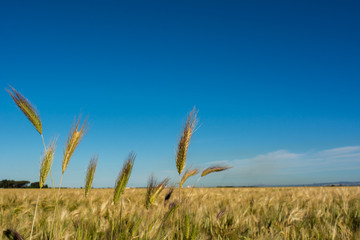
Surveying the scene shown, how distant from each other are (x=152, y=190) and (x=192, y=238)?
0.47 meters

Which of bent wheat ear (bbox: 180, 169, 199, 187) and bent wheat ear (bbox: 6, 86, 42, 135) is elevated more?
bent wheat ear (bbox: 6, 86, 42, 135)

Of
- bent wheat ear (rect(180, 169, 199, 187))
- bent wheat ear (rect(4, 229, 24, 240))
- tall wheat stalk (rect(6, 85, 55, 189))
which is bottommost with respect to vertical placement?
bent wheat ear (rect(4, 229, 24, 240))

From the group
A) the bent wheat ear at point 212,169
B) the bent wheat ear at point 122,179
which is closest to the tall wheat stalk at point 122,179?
the bent wheat ear at point 122,179

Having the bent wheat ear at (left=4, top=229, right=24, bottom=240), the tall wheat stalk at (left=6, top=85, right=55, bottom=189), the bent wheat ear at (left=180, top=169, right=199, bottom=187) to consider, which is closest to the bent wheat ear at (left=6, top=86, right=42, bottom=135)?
the tall wheat stalk at (left=6, top=85, right=55, bottom=189)

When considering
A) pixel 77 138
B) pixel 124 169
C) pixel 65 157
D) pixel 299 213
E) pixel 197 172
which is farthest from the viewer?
pixel 299 213

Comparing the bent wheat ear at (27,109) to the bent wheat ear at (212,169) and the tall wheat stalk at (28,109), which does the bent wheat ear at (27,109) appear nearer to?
the tall wheat stalk at (28,109)

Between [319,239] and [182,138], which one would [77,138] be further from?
[319,239]

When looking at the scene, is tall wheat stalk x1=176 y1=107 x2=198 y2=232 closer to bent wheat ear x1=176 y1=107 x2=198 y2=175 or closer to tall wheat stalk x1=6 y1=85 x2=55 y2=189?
bent wheat ear x1=176 y1=107 x2=198 y2=175

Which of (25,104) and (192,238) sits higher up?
(25,104)

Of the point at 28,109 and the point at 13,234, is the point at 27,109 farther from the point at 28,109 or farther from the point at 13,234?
the point at 13,234

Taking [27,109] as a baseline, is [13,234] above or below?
below

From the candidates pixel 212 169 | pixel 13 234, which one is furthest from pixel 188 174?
pixel 13 234

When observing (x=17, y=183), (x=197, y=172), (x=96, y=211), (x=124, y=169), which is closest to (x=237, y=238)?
(x=197, y=172)

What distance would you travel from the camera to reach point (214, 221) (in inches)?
90.3
